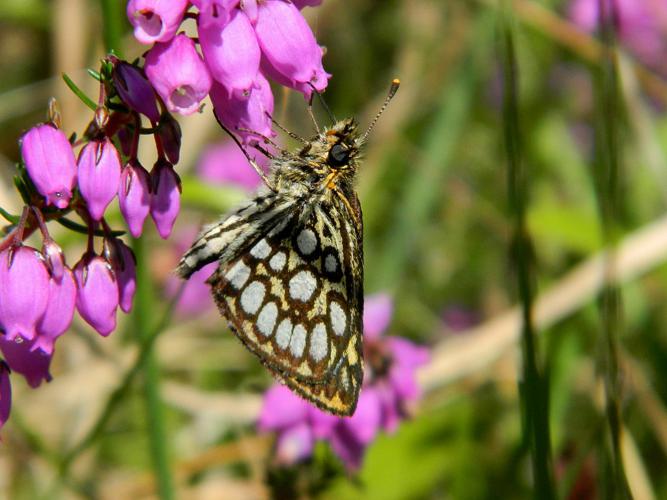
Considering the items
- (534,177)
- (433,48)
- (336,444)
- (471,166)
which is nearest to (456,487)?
(336,444)

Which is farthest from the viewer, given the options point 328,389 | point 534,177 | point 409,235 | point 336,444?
point 534,177

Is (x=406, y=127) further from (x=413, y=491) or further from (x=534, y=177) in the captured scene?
(x=413, y=491)

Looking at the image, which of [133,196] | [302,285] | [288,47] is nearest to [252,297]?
[302,285]

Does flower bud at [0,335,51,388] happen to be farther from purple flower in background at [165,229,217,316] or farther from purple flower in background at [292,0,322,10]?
purple flower in background at [165,229,217,316]

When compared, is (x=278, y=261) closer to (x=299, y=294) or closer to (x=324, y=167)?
(x=299, y=294)

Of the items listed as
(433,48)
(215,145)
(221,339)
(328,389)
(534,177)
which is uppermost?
(433,48)

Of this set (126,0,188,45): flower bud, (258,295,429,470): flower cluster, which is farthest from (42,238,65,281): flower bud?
(258,295,429,470): flower cluster
